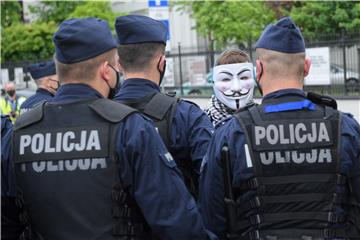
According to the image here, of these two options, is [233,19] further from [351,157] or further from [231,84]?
[351,157]

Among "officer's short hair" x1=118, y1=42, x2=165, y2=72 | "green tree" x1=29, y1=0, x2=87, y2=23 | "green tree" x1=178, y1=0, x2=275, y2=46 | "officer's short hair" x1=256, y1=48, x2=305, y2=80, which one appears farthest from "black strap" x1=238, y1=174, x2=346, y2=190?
"green tree" x1=29, y1=0, x2=87, y2=23

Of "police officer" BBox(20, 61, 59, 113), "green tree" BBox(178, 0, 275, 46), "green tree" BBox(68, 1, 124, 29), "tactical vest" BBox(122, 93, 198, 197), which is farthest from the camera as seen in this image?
"green tree" BBox(68, 1, 124, 29)

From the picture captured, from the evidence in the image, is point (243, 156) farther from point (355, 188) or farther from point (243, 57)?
point (243, 57)

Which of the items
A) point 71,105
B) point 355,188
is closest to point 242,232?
point 355,188

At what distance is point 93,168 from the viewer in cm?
260

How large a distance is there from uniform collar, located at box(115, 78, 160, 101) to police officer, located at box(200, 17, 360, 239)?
665mm

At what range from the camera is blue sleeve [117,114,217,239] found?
8.41ft

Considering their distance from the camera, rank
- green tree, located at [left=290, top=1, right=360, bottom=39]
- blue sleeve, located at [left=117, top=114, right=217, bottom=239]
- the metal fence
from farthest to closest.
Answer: green tree, located at [left=290, top=1, right=360, bottom=39], the metal fence, blue sleeve, located at [left=117, top=114, right=217, bottom=239]

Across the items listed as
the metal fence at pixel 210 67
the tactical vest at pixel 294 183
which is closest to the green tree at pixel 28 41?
the metal fence at pixel 210 67

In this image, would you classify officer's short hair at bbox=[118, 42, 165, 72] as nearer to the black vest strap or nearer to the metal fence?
the black vest strap

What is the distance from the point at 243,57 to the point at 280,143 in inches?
73.5

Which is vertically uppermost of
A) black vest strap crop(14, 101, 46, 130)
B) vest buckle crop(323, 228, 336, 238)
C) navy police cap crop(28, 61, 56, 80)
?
black vest strap crop(14, 101, 46, 130)

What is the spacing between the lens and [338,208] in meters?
2.87

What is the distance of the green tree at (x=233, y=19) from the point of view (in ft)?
76.8
